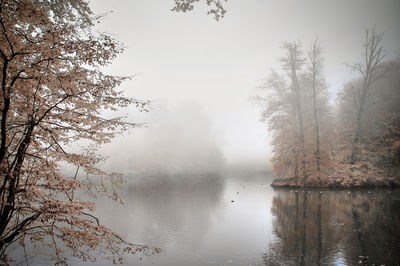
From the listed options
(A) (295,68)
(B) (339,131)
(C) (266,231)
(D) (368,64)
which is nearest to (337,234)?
(C) (266,231)

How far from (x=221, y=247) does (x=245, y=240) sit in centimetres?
132

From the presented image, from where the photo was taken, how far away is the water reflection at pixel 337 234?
705cm

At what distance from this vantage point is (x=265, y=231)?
1057 centimetres

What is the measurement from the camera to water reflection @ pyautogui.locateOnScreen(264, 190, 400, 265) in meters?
7.05

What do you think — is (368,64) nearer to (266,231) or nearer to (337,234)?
(337,234)

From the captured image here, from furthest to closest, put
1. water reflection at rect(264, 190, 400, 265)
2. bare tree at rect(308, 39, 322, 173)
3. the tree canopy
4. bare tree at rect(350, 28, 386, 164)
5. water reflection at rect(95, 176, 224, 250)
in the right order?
bare tree at rect(308, 39, 322, 173)
bare tree at rect(350, 28, 386, 164)
water reflection at rect(95, 176, 224, 250)
water reflection at rect(264, 190, 400, 265)
the tree canopy

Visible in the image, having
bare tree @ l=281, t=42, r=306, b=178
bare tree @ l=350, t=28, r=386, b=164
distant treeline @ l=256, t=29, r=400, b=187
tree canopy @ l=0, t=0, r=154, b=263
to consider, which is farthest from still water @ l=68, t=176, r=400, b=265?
bare tree @ l=281, t=42, r=306, b=178

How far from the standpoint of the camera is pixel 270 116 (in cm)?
2688

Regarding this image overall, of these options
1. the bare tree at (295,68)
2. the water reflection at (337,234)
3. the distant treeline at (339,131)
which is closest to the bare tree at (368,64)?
the distant treeline at (339,131)

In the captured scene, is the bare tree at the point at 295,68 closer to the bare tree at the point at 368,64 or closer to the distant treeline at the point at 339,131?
the distant treeline at the point at 339,131

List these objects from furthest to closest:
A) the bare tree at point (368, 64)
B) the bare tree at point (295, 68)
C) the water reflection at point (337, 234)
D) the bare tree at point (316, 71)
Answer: the bare tree at point (295, 68)
the bare tree at point (316, 71)
the bare tree at point (368, 64)
the water reflection at point (337, 234)

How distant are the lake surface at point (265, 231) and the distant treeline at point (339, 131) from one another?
6893 millimetres

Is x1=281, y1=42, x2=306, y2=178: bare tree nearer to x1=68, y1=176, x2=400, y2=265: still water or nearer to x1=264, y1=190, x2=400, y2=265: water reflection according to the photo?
x1=68, y1=176, x2=400, y2=265: still water

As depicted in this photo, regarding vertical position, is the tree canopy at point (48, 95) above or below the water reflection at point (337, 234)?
above
